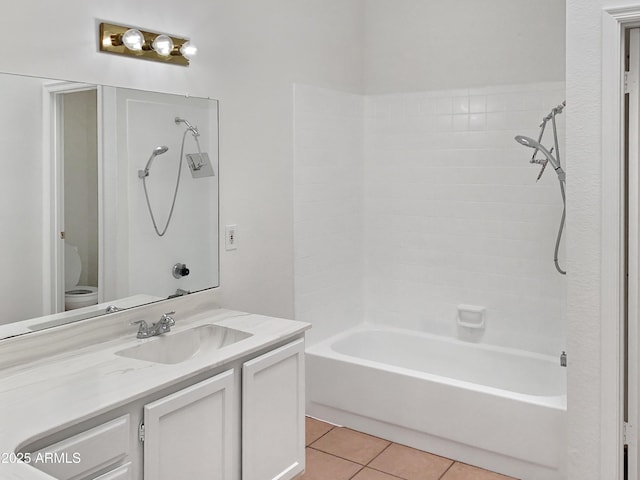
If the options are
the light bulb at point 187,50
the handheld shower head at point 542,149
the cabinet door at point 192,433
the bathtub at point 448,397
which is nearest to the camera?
the cabinet door at point 192,433

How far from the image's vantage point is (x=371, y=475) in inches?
115

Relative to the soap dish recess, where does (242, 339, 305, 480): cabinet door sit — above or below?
below

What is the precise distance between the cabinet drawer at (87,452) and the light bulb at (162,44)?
1554 millimetres

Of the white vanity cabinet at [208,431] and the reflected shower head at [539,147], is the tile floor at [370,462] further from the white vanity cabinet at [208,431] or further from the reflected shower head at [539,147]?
the reflected shower head at [539,147]

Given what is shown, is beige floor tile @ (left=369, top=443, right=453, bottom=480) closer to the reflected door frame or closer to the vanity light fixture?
the reflected door frame

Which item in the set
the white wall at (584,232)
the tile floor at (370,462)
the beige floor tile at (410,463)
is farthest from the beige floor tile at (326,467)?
the white wall at (584,232)

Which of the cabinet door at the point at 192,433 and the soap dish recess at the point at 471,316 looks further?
the soap dish recess at the point at 471,316

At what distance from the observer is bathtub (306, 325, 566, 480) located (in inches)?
112

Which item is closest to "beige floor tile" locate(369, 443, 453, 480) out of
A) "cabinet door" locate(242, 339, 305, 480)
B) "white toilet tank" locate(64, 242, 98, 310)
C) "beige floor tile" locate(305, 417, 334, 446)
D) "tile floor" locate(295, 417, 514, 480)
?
"tile floor" locate(295, 417, 514, 480)

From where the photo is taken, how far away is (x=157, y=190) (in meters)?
2.63

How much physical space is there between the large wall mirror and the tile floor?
44.2 inches

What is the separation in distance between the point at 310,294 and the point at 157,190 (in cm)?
133

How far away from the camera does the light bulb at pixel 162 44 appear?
250cm

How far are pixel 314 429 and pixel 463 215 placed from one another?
1.62 m
